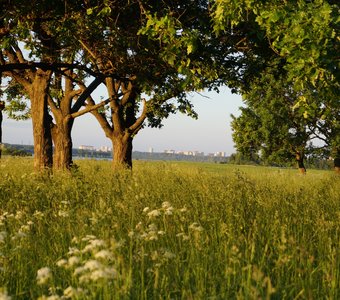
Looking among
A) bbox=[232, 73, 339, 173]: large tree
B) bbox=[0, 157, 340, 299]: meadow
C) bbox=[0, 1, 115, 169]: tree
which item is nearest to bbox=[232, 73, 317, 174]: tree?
bbox=[232, 73, 339, 173]: large tree

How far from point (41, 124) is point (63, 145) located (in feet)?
7.17

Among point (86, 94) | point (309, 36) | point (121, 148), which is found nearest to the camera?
point (309, 36)

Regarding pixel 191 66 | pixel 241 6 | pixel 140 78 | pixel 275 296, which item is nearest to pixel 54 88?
pixel 140 78

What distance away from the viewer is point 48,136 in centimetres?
1612

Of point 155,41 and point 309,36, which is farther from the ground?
point 155,41

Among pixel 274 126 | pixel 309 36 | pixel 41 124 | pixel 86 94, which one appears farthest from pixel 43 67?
pixel 274 126

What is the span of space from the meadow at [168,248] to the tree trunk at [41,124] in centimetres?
538

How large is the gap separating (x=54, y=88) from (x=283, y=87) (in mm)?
23228

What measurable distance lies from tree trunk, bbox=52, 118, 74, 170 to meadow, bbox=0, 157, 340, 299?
6.85 m

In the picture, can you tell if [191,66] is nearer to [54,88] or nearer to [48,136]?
[48,136]

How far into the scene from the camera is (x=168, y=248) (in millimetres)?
4305

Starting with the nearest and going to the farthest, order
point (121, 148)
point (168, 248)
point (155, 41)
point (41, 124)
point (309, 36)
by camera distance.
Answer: point (168, 248) → point (309, 36) → point (155, 41) → point (41, 124) → point (121, 148)

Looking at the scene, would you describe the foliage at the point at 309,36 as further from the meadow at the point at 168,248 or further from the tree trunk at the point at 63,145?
the tree trunk at the point at 63,145

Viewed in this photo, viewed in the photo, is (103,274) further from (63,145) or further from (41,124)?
(63,145)
